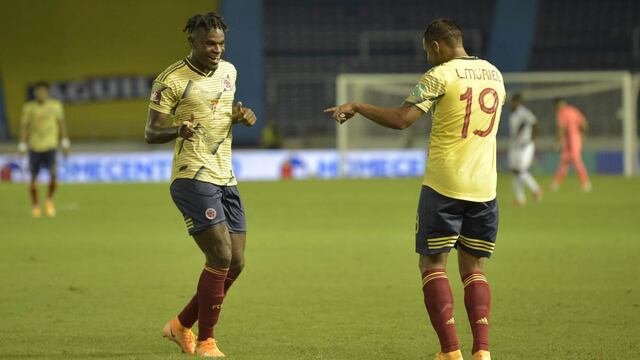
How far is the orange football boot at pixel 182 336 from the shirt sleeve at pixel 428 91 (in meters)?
2.30

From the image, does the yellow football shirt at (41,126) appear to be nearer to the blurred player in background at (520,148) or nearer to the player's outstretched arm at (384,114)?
the blurred player in background at (520,148)

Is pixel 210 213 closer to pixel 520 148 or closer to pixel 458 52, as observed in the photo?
pixel 458 52

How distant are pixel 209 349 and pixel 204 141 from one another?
4.45 feet

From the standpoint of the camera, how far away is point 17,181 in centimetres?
3547

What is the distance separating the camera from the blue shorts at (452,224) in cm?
686

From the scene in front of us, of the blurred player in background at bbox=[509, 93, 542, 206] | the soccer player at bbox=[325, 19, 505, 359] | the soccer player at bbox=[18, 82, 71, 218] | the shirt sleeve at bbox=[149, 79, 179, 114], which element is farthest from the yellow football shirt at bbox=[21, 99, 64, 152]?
the soccer player at bbox=[325, 19, 505, 359]

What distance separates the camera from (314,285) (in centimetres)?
1135

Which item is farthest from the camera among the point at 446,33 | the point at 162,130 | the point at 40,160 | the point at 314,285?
the point at 40,160

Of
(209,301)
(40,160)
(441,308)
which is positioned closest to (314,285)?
(209,301)

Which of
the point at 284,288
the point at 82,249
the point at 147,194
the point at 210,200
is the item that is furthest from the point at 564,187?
the point at 210,200

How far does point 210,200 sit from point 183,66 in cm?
89

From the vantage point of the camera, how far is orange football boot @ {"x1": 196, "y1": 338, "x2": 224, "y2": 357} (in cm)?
749

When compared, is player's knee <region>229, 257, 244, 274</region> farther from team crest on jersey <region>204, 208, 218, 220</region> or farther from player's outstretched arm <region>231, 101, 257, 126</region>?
player's outstretched arm <region>231, 101, 257, 126</region>

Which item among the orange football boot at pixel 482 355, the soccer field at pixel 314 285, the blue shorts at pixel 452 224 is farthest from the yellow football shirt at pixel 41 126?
the orange football boot at pixel 482 355
